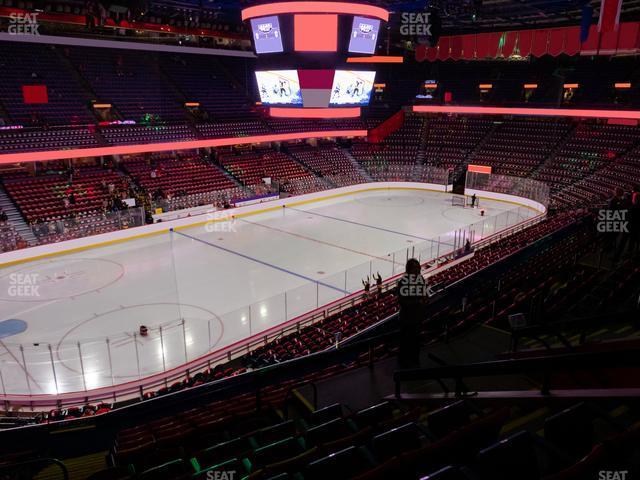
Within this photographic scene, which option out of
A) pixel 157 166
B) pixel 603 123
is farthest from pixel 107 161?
pixel 603 123

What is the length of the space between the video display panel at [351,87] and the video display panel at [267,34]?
2150mm

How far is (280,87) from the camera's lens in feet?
51.5

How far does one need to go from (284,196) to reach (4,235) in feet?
49.0

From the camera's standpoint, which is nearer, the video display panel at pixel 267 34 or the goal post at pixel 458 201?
the video display panel at pixel 267 34

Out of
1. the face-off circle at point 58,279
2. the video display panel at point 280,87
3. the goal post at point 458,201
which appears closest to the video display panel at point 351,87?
the video display panel at point 280,87

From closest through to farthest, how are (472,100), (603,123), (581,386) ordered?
(581,386) → (603,123) → (472,100)

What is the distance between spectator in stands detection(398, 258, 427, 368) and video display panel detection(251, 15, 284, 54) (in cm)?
1098

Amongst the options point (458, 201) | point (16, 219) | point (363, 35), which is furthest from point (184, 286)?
point (458, 201)

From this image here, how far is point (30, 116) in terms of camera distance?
25.2m

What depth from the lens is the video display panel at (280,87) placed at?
49.3 feet

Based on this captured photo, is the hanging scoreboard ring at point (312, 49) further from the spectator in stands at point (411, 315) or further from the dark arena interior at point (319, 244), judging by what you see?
the spectator in stands at point (411, 315)

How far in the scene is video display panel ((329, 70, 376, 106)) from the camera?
15.4 metres

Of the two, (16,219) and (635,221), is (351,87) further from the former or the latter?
(16,219)

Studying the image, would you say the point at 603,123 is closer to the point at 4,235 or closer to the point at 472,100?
the point at 472,100
